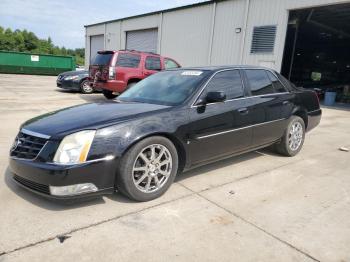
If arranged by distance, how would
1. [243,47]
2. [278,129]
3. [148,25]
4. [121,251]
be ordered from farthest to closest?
[148,25], [243,47], [278,129], [121,251]

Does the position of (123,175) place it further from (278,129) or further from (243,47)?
(243,47)

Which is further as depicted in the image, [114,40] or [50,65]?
[50,65]

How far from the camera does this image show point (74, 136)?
3.10 metres

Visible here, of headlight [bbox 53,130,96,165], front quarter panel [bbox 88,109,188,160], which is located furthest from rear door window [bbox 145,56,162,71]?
headlight [bbox 53,130,96,165]

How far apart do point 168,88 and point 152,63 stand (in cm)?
737

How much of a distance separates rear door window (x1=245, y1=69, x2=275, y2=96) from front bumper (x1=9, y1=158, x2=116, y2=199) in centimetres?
254

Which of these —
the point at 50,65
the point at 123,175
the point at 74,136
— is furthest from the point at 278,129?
the point at 50,65

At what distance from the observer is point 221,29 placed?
52.7ft

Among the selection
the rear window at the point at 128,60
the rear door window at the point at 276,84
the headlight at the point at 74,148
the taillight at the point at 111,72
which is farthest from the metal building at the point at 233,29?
the headlight at the point at 74,148

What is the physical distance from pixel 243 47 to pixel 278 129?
35.7 ft

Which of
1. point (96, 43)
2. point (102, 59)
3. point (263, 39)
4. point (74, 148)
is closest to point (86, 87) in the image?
point (102, 59)

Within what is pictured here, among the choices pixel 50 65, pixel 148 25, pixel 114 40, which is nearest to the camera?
pixel 148 25

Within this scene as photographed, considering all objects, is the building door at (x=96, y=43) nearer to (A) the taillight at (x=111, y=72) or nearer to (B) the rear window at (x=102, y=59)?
(B) the rear window at (x=102, y=59)

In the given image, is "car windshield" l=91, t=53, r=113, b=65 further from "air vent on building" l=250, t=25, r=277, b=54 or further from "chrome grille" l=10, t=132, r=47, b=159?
"chrome grille" l=10, t=132, r=47, b=159
